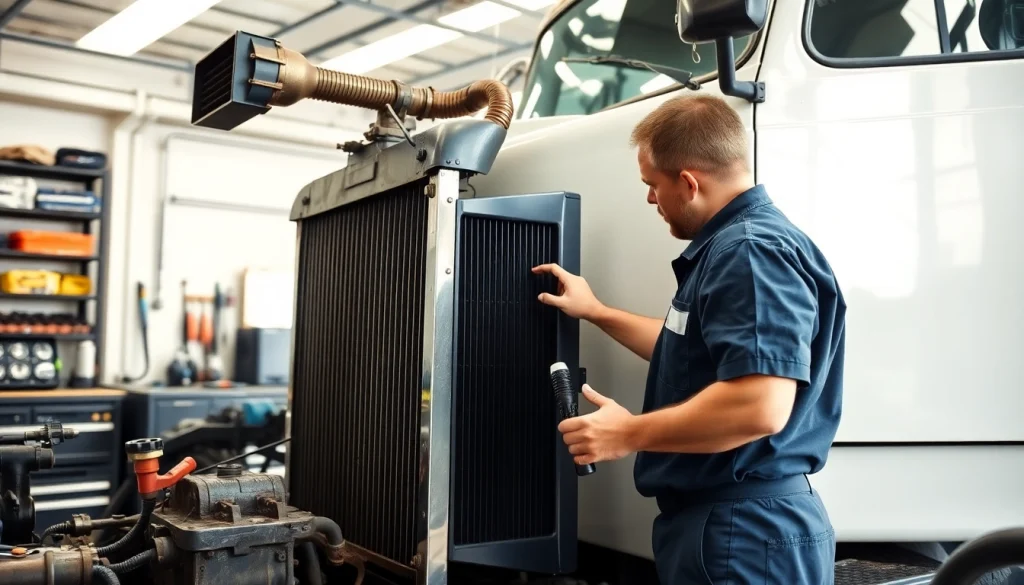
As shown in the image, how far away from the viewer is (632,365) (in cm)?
193

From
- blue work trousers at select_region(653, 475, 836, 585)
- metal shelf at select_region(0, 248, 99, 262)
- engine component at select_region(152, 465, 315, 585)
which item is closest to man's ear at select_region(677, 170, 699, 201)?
blue work trousers at select_region(653, 475, 836, 585)

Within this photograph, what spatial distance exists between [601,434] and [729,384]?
23 cm

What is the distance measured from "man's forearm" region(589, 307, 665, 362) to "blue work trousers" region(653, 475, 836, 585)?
36cm

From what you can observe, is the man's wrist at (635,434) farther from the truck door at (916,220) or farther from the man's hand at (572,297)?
the truck door at (916,220)

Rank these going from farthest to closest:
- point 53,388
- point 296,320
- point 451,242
Answer: point 53,388, point 296,320, point 451,242

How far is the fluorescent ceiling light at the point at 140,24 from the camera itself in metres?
6.14

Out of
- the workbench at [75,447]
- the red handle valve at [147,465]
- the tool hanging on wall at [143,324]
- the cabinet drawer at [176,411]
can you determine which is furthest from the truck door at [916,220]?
the tool hanging on wall at [143,324]

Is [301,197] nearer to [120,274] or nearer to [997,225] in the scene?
[997,225]

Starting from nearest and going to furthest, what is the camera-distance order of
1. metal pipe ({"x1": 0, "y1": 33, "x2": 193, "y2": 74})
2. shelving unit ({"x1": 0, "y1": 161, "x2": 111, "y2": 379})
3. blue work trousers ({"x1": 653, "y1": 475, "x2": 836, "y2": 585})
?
blue work trousers ({"x1": 653, "y1": 475, "x2": 836, "y2": 585}) → shelving unit ({"x1": 0, "y1": 161, "x2": 111, "y2": 379}) → metal pipe ({"x1": 0, "y1": 33, "x2": 193, "y2": 74})

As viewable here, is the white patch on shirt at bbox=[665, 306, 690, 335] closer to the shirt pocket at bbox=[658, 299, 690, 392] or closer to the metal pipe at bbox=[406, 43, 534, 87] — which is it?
the shirt pocket at bbox=[658, 299, 690, 392]

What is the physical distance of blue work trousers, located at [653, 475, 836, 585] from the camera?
1.44m

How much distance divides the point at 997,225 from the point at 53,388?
6474mm

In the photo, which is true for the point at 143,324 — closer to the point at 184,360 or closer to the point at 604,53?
the point at 184,360

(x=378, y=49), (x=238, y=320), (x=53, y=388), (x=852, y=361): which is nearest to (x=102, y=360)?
(x=53, y=388)
